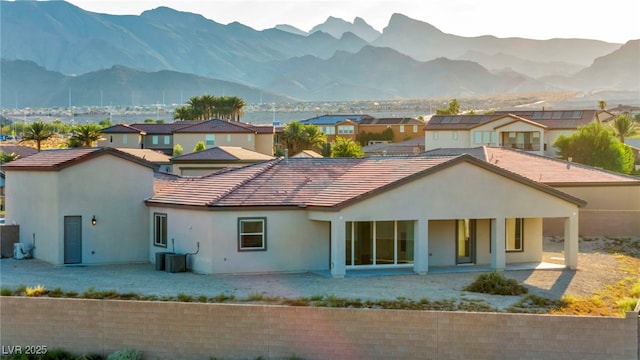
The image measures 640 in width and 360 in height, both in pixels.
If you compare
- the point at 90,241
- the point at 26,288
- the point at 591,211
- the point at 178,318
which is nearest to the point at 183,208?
the point at 90,241

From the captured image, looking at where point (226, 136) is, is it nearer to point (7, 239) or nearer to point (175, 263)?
point (7, 239)

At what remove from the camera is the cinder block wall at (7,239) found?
38219 mm

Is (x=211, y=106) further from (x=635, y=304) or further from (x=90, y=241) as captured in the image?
(x=635, y=304)

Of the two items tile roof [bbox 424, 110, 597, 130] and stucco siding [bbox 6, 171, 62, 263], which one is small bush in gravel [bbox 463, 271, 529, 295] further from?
tile roof [bbox 424, 110, 597, 130]

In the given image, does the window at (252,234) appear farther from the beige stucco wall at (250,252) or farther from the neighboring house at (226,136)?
the neighboring house at (226,136)

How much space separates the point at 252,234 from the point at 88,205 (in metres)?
6.53

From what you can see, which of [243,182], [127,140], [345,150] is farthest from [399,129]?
[243,182]

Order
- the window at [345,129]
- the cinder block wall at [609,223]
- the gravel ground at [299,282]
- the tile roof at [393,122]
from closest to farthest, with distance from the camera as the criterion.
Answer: the gravel ground at [299,282]
the cinder block wall at [609,223]
the window at [345,129]
the tile roof at [393,122]

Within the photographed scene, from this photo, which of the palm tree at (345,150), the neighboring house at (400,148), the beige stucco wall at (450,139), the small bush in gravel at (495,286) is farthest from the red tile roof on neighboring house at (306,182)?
the neighboring house at (400,148)

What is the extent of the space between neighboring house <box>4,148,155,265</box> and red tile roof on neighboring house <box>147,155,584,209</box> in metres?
1.13

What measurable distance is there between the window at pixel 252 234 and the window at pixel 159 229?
151 inches

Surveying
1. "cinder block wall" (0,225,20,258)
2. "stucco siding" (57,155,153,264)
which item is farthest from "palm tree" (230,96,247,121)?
"stucco siding" (57,155,153,264)

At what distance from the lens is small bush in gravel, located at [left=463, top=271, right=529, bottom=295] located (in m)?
29.3

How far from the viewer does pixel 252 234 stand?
33.7m
